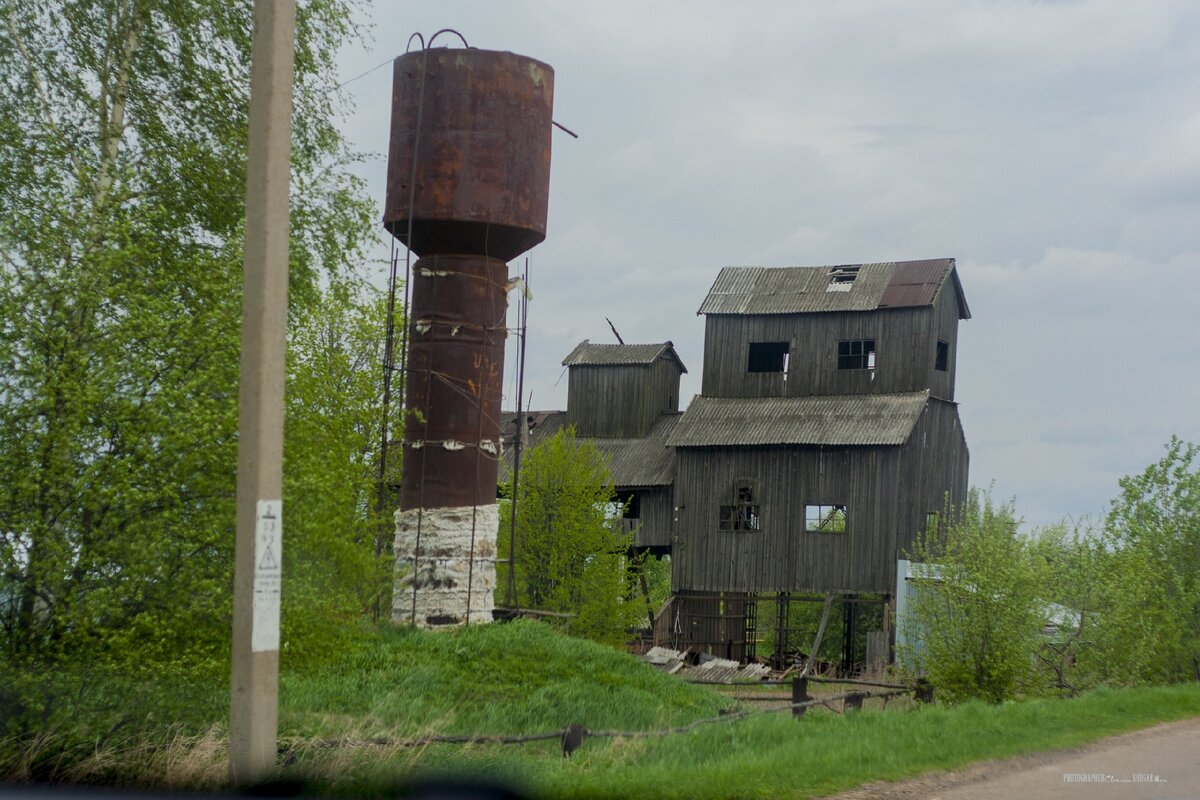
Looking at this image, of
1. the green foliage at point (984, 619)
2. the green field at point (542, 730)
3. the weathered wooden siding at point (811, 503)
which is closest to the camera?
the green field at point (542, 730)

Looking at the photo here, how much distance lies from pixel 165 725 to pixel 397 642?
8200 millimetres

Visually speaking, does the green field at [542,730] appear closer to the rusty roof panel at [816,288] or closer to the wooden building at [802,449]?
the wooden building at [802,449]

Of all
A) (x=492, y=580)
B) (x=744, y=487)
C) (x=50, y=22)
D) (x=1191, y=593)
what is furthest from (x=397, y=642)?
(x=744, y=487)

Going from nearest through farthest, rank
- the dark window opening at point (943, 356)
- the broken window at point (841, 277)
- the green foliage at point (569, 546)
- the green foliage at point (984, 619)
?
1. the green foliage at point (984, 619)
2. the green foliage at point (569, 546)
3. the dark window opening at point (943, 356)
4. the broken window at point (841, 277)

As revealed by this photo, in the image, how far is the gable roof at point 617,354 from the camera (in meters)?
49.3

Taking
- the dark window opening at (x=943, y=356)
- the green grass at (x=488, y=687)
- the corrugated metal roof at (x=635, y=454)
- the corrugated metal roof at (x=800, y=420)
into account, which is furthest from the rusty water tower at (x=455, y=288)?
the dark window opening at (x=943, y=356)

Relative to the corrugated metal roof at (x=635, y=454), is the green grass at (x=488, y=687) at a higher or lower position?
lower

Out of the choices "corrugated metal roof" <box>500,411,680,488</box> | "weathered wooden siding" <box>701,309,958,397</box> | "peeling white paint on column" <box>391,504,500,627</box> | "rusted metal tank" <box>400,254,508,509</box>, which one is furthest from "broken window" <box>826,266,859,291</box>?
"peeling white paint on column" <box>391,504,500,627</box>

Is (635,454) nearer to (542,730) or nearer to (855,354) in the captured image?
(855,354)

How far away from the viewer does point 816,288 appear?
4484 centimetres

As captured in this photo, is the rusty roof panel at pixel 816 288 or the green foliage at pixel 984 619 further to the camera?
the rusty roof panel at pixel 816 288

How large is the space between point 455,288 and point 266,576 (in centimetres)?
1392

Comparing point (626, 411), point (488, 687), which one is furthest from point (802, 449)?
point (488, 687)

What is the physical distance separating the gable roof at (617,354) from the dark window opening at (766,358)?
523 cm
